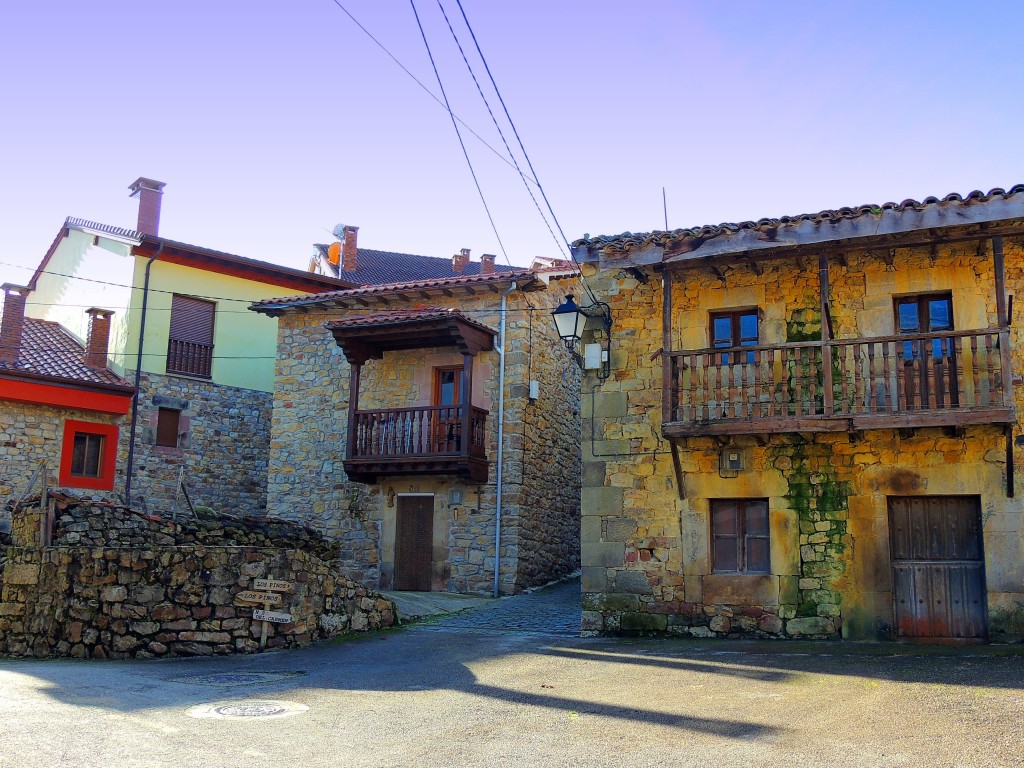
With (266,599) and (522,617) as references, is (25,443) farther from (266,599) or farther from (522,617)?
(522,617)

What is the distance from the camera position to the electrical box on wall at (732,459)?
1223 centimetres

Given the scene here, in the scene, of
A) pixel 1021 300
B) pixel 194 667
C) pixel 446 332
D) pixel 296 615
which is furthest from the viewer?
pixel 446 332

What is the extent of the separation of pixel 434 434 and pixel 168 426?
25.7ft

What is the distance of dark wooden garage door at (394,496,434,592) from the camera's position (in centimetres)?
1809

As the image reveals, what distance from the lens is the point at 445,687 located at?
364 inches

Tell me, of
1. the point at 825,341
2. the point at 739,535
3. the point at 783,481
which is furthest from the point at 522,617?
the point at 825,341

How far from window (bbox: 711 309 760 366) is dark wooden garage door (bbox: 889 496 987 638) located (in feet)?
8.49

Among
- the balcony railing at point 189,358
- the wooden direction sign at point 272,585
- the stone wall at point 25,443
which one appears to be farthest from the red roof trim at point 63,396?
the wooden direction sign at point 272,585

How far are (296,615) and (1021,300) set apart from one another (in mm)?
9291

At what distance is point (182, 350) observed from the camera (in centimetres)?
2289

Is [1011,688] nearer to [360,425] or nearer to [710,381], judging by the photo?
[710,381]

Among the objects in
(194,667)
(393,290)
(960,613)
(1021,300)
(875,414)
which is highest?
(393,290)

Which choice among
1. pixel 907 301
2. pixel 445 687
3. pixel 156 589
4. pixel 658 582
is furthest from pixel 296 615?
pixel 907 301


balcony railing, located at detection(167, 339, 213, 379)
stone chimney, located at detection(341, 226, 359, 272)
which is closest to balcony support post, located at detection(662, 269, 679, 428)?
balcony railing, located at detection(167, 339, 213, 379)
